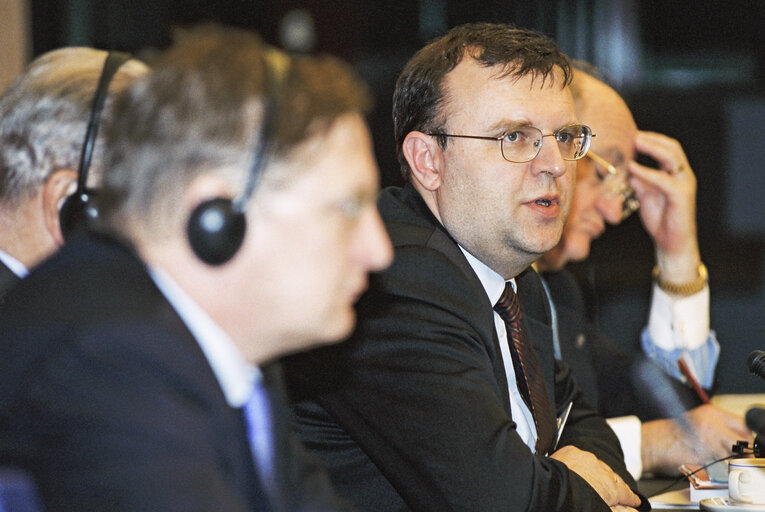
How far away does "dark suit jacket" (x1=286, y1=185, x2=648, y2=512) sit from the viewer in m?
1.30

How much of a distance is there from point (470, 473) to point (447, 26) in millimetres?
2312

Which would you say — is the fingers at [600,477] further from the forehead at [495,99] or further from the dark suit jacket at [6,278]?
the dark suit jacket at [6,278]

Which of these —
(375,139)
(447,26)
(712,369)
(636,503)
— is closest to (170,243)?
(636,503)

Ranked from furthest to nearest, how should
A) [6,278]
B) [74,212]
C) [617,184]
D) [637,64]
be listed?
[637,64]
[617,184]
[6,278]
[74,212]

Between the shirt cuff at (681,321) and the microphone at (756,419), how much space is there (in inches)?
43.4

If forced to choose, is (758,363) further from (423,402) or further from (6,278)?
(6,278)

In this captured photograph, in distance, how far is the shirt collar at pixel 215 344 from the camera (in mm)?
814

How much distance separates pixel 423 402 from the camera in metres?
1.34

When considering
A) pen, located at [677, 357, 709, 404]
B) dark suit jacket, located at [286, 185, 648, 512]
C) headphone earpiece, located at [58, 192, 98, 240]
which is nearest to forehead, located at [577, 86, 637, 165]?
pen, located at [677, 357, 709, 404]

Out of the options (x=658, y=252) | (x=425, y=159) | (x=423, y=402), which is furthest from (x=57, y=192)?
(x=658, y=252)

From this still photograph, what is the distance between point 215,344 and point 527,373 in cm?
86

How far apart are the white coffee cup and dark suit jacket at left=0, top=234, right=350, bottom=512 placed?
947 millimetres

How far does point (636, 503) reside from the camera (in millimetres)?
1522

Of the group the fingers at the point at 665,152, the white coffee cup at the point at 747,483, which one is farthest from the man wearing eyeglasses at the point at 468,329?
the fingers at the point at 665,152
